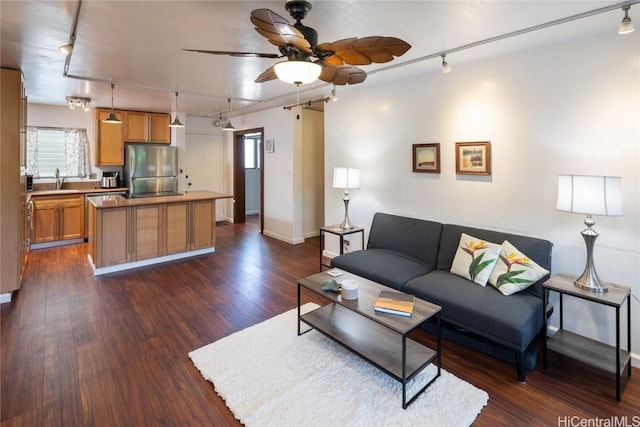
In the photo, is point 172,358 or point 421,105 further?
point 421,105

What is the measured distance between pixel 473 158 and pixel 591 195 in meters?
1.20

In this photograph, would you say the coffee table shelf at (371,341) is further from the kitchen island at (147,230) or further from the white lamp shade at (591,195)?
the kitchen island at (147,230)

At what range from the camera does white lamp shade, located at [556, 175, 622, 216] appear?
214 cm

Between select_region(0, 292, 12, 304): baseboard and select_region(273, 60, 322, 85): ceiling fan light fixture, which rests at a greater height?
select_region(273, 60, 322, 85): ceiling fan light fixture

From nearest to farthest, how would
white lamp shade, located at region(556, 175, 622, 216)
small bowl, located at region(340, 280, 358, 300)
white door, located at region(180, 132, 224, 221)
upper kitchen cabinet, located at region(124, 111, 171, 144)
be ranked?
white lamp shade, located at region(556, 175, 622, 216), small bowl, located at region(340, 280, 358, 300), upper kitchen cabinet, located at region(124, 111, 171, 144), white door, located at region(180, 132, 224, 221)

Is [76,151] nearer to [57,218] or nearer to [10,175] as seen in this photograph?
[57,218]

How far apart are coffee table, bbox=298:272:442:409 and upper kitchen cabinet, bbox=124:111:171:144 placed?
5473mm

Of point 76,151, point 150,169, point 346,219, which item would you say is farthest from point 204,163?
point 346,219

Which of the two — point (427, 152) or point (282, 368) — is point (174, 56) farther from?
point (282, 368)

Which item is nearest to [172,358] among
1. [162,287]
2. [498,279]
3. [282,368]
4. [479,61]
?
[282,368]

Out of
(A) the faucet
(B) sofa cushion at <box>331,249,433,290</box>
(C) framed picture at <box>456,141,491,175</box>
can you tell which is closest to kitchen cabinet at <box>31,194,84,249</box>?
(A) the faucet

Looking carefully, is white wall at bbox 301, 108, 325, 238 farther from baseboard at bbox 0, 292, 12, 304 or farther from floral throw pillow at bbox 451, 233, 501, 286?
baseboard at bbox 0, 292, 12, 304

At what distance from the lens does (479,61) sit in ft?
10.4

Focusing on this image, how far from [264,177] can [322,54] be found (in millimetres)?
4775
